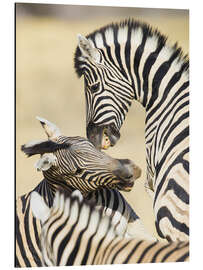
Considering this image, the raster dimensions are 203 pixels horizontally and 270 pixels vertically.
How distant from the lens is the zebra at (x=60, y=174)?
14.6 ft

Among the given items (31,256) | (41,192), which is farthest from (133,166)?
(31,256)

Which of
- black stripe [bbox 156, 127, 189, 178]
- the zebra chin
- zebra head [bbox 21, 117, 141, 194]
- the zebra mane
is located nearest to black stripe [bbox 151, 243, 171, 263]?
zebra head [bbox 21, 117, 141, 194]

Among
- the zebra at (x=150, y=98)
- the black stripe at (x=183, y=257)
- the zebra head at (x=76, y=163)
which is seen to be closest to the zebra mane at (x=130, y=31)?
the zebra at (x=150, y=98)

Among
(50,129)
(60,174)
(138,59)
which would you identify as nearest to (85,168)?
(60,174)

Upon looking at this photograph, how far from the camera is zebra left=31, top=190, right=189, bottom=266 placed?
356 centimetres

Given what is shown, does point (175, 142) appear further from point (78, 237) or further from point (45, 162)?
point (78, 237)

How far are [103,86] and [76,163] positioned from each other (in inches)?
27.2

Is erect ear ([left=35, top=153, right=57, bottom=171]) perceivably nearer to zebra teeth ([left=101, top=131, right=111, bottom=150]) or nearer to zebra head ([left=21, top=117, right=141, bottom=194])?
zebra head ([left=21, top=117, right=141, bottom=194])

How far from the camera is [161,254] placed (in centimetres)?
396

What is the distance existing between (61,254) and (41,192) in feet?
3.11

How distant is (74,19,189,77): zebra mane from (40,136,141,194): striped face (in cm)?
62

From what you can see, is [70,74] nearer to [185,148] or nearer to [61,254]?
[185,148]

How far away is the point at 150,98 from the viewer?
15.5ft

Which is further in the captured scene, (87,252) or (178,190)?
(178,190)
